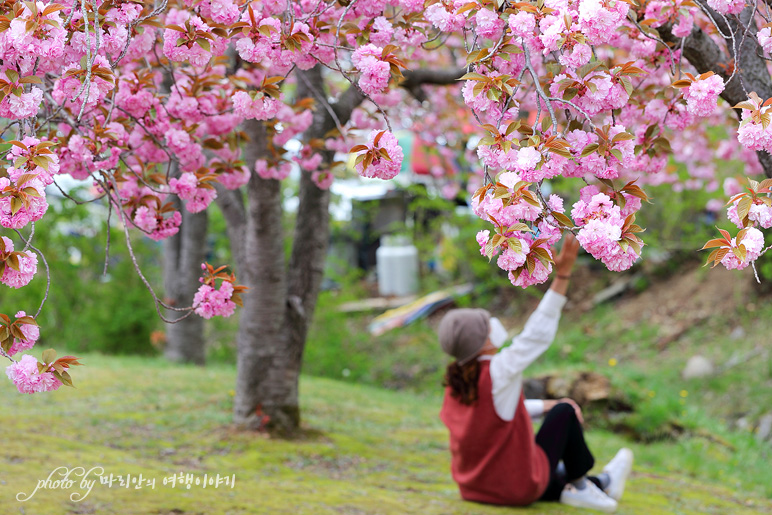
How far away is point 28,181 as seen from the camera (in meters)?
1.50

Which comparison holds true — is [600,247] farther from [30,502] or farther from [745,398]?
[745,398]

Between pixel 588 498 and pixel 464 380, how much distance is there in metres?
0.87

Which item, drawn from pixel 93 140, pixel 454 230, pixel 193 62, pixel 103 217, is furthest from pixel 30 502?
pixel 454 230

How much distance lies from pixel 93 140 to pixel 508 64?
134 cm

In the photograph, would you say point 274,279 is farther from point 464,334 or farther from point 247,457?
point 464,334

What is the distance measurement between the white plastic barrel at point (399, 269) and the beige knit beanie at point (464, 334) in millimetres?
9176

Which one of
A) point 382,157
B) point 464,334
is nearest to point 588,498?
point 464,334

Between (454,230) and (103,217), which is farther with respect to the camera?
(454,230)

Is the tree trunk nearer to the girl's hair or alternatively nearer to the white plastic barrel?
the girl's hair

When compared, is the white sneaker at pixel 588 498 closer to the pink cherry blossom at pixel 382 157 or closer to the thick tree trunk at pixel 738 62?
the thick tree trunk at pixel 738 62

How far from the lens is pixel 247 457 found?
3738mm

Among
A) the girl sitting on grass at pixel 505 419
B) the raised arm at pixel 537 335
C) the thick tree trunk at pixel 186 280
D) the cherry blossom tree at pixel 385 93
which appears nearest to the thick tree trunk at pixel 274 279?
the cherry blossom tree at pixel 385 93

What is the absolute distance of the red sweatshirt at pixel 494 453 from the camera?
3135mm

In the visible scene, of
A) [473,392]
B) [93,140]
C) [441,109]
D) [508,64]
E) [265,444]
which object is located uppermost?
[441,109]
